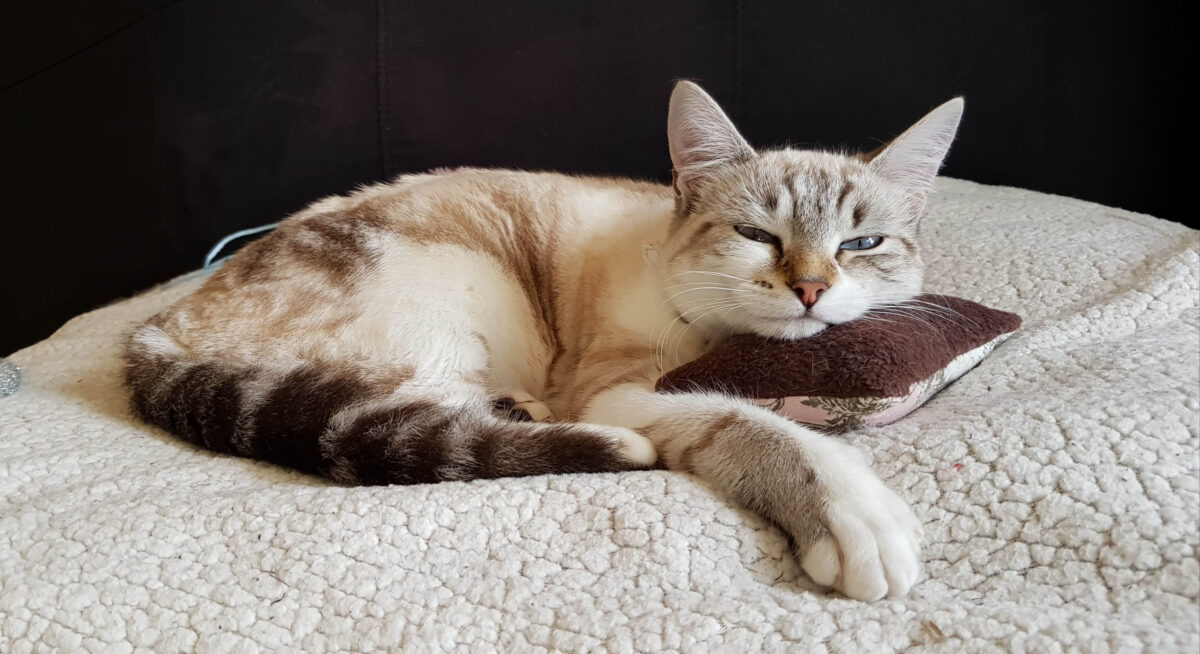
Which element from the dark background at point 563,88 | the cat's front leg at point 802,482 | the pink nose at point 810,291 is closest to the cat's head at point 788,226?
the pink nose at point 810,291

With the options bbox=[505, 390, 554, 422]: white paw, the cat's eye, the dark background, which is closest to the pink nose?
the cat's eye

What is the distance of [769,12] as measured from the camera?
2.70 metres

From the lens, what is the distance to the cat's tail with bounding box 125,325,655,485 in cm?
128

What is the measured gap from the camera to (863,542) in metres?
1.01

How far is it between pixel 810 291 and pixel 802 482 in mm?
376

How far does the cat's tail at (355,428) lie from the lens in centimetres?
128

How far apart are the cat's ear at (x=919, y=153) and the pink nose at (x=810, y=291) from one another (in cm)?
40

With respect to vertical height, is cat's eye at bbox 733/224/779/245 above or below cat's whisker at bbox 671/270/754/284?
above

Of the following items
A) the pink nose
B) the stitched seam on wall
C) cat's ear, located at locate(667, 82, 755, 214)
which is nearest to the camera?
the pink nose

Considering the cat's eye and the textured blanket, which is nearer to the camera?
the textured blanket

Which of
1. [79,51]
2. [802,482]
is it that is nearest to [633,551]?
[802,482]

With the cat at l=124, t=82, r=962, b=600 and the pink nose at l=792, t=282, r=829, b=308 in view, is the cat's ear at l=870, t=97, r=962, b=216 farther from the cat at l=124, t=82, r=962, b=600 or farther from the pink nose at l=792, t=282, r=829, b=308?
the pink nose at l=792, t=282, r=829, b=308

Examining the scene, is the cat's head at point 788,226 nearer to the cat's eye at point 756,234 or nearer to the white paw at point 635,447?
the cat's eye at point 756,234

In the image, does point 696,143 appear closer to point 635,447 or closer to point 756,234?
point 756,234
